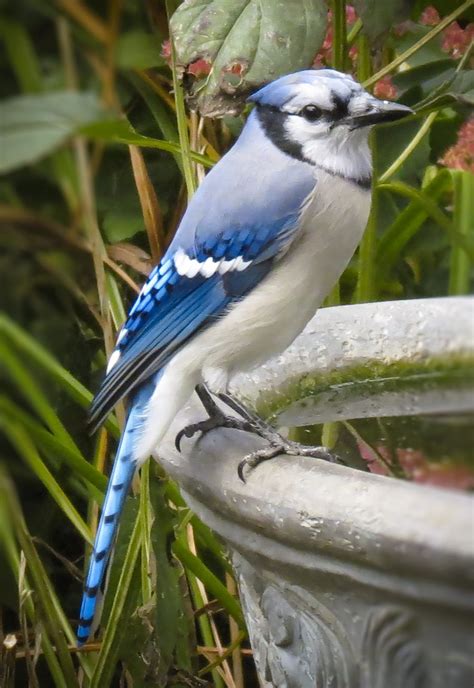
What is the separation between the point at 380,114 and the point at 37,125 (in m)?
0.47

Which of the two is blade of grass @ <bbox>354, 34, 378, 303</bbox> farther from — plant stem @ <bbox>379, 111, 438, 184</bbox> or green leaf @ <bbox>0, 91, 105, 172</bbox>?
green leaf @ <bbox>0, 91, 105, 172</bbox>

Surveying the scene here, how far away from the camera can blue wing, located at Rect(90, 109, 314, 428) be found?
849 mm

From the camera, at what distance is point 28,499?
1.17 meters

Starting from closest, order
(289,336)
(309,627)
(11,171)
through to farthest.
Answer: (11,171), (309,627), (289,336)

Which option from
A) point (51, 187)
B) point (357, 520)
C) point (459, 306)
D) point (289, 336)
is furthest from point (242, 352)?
point (51, 187)

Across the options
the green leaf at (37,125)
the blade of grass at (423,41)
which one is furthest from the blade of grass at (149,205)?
the green leaf at (37,125)

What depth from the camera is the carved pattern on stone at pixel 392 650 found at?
1.93ft

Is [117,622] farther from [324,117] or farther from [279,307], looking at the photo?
[324,117]

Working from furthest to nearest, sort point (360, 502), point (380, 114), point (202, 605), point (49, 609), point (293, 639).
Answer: point (202, 605), point (49, 609), point (380, 114), point (293, 639), point (360, 502)

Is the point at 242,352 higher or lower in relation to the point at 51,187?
lower

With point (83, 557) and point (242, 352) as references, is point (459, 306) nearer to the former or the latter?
point (242, 352)

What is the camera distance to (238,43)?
920 millimetres

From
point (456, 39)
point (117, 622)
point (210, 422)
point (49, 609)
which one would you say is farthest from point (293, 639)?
point (456, 39)

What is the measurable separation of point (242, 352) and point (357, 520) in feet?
1.02
